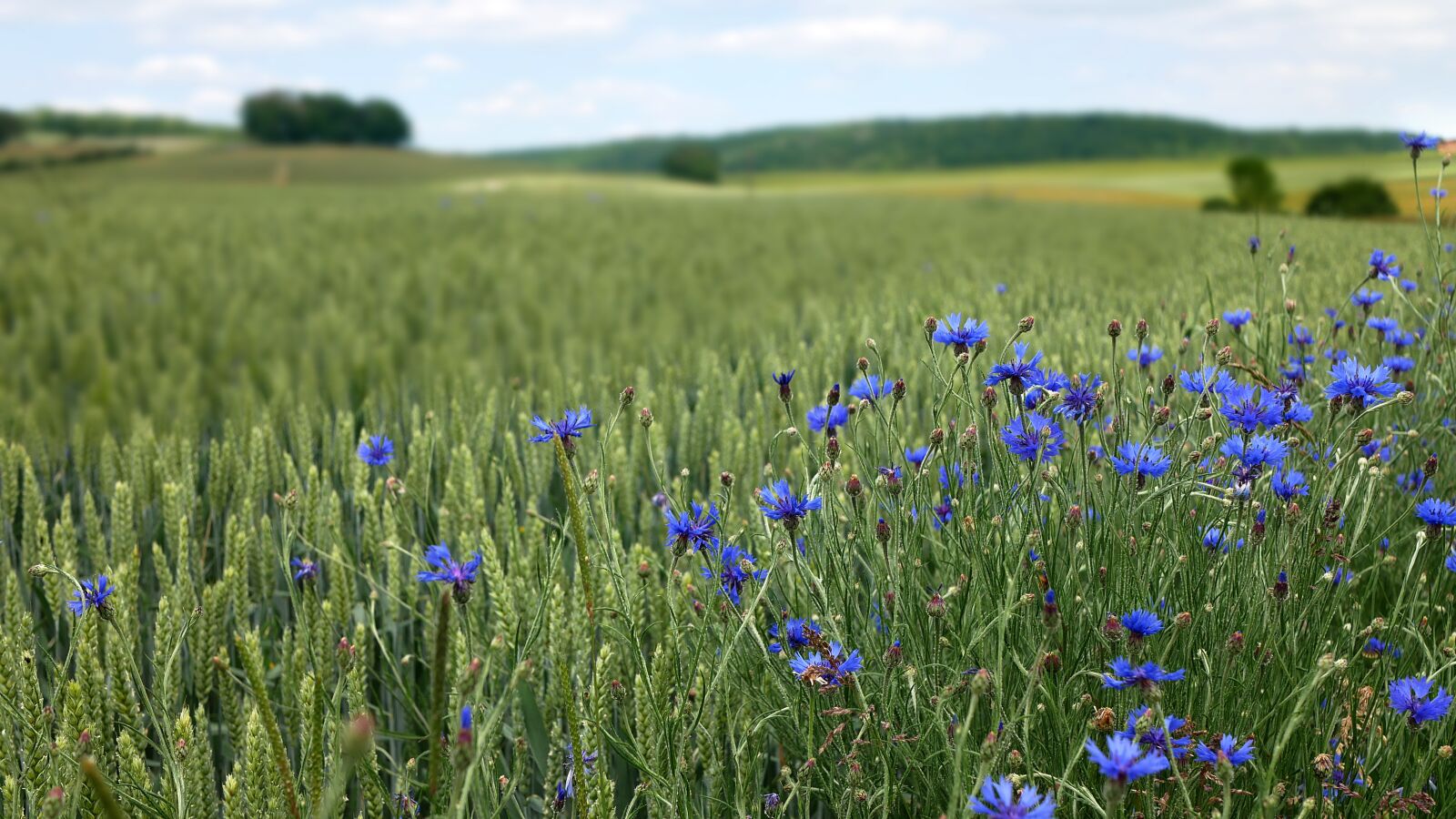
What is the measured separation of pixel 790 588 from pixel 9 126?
43.8 metres

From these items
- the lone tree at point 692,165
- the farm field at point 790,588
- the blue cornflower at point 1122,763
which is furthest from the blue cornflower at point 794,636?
the lone tree at point 692,165

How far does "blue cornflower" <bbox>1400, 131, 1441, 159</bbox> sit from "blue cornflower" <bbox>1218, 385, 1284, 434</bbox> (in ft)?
2.52

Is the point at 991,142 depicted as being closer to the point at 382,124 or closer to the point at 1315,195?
the point at 382,124

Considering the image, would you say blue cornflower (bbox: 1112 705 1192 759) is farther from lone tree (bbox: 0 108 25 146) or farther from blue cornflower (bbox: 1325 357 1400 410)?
lone tree (bbox: 0 108 25 146)

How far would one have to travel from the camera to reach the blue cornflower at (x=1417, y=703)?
1.20 m

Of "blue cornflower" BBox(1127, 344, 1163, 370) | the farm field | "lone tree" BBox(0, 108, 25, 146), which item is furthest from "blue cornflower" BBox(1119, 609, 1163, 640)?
"lone tree" BBox(0, 108, 25, 146)

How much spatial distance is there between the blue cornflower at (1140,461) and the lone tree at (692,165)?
50.6 metres

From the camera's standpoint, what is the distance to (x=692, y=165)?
51469mm

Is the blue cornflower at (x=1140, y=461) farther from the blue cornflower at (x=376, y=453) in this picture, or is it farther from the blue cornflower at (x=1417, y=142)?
the blue cornflower at (x=376, y=453)

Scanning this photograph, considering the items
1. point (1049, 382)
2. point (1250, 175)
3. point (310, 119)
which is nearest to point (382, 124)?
point (310, 119)

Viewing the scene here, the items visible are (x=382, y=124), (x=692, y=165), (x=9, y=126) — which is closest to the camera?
(x=9, y=126)

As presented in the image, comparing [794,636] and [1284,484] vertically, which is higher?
[1284,484]

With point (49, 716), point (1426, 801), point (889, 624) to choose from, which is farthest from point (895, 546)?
point (49, 716)

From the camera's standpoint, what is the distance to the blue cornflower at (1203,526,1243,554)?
145cm
